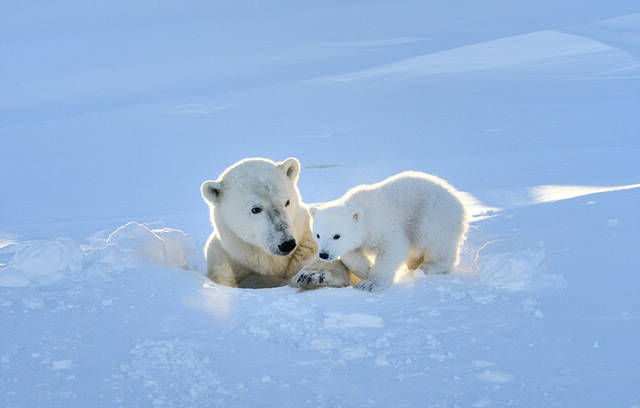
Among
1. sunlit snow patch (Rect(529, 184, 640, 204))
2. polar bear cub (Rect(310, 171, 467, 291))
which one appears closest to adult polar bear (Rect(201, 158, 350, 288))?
polar bear cub (Rect(310, 171, 467, 291))

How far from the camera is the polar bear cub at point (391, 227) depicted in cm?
411

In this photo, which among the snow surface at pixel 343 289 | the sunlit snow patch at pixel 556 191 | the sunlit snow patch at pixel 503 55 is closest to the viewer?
the snow surface at pixel 343 289

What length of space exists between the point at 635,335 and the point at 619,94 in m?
8.85

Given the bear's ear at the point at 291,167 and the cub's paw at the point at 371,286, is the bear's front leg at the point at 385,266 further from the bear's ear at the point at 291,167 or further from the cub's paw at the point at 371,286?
the bear's ear at the point at 291,167

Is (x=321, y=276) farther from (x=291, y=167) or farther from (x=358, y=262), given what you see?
(x=291, y=167)

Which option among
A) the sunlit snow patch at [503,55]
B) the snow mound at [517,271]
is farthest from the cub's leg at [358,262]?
the sunlit snow patch at [503,55]

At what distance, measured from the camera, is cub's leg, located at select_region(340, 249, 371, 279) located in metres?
4.42

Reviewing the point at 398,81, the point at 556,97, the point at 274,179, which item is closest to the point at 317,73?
the point at 398,81

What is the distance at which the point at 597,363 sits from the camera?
2.89m

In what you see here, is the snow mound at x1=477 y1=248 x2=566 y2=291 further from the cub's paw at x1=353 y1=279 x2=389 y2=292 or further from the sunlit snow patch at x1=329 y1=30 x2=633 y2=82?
the sunlit snow patch at x1=329 y1=30 x2=633 y2=82

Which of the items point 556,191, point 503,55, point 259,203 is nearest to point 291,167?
point 259,203

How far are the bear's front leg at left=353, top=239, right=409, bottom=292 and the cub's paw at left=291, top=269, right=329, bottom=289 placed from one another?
8.1 inches

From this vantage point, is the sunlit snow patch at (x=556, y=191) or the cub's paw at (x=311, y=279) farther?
the sunlit snow patch at (x=556, y=191)

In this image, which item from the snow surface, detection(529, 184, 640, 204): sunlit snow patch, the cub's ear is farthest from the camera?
detection(529, 184, 640, 204): sunlit snow patch
